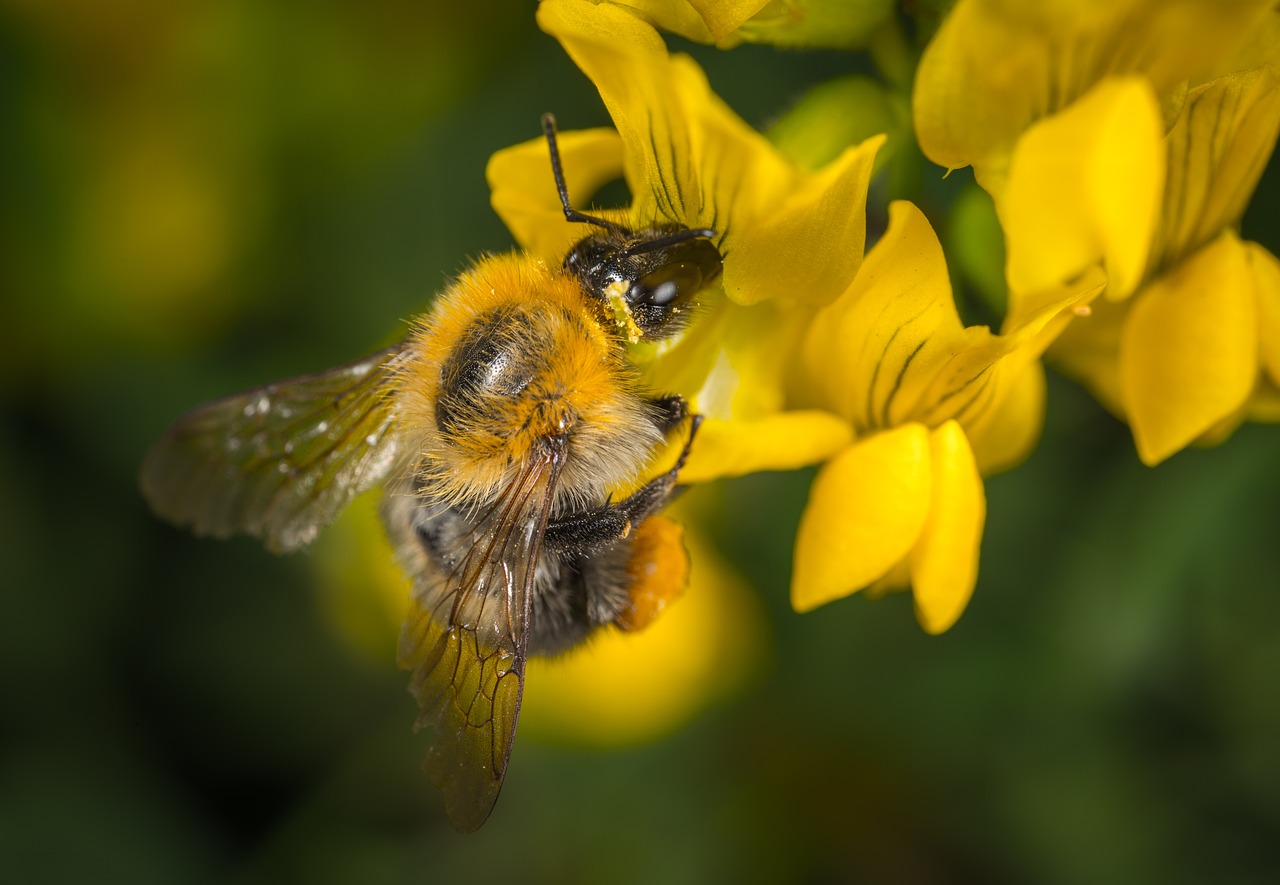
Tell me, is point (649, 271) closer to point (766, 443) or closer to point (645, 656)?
point (766, 443)

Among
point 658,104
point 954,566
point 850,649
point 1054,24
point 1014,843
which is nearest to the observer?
point 1054,24

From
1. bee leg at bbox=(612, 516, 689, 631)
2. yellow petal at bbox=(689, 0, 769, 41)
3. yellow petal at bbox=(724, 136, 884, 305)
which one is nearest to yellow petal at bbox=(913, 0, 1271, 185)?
yellow petal at bbox=(724, 136, 884, 305)

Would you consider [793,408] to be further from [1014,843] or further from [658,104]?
[1014,843]

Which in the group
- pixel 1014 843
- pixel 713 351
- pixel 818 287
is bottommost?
pixel 1014 843

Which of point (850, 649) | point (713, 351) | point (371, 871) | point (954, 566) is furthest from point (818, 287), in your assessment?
point (371, 871)

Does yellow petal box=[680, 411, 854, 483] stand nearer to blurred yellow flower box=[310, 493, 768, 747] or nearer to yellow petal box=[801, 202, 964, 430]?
yellow petal box=[801, 202, 964, 430]

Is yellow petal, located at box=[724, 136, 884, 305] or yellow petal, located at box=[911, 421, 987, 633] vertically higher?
yellow petal, located at box=[724, 136, 884, 305]

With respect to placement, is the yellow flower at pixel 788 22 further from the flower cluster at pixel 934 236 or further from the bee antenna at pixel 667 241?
the bee antenna at pixel 667 241

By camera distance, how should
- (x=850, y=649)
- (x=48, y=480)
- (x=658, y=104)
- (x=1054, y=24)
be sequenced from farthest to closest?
(x=48, y=480), (x=850, y=649), (x=658, y=104), (x=1054, y=24)
